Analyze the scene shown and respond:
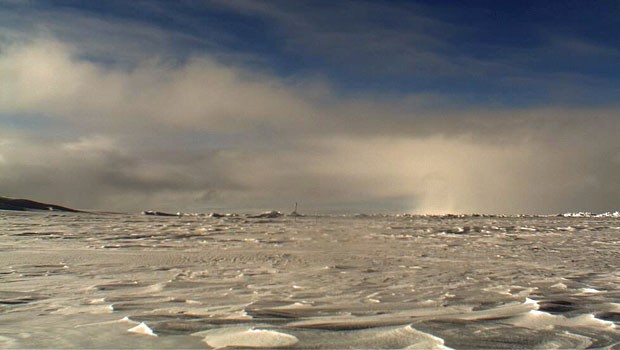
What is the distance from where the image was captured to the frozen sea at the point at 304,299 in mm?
2982

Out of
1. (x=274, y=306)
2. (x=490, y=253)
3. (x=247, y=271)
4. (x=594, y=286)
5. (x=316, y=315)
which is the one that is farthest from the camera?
(x=490, y=253)

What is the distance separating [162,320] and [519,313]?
7.98ft

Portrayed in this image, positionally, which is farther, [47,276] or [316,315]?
[47,276]

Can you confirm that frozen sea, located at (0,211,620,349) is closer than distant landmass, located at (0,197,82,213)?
Yes

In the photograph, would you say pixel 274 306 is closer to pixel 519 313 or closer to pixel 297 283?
pixel 297 283

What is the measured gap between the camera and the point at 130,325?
10.8 feet

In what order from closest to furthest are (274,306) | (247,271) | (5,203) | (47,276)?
(274,306) → (47,276) → (247,271) → (5,203)

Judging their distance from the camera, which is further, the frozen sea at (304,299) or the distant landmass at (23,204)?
the distant landmass at (23,204)

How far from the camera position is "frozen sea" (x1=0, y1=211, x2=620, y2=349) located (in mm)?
2982

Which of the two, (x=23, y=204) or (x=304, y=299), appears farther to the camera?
(x=23, y=204)

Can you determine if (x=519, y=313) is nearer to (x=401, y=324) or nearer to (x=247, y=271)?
(x=401, y=324)

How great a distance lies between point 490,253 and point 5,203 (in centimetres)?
2829

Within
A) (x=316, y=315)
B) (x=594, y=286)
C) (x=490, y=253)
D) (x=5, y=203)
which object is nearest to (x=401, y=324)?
(x=316, y=315)

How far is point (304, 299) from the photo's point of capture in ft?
14.3
